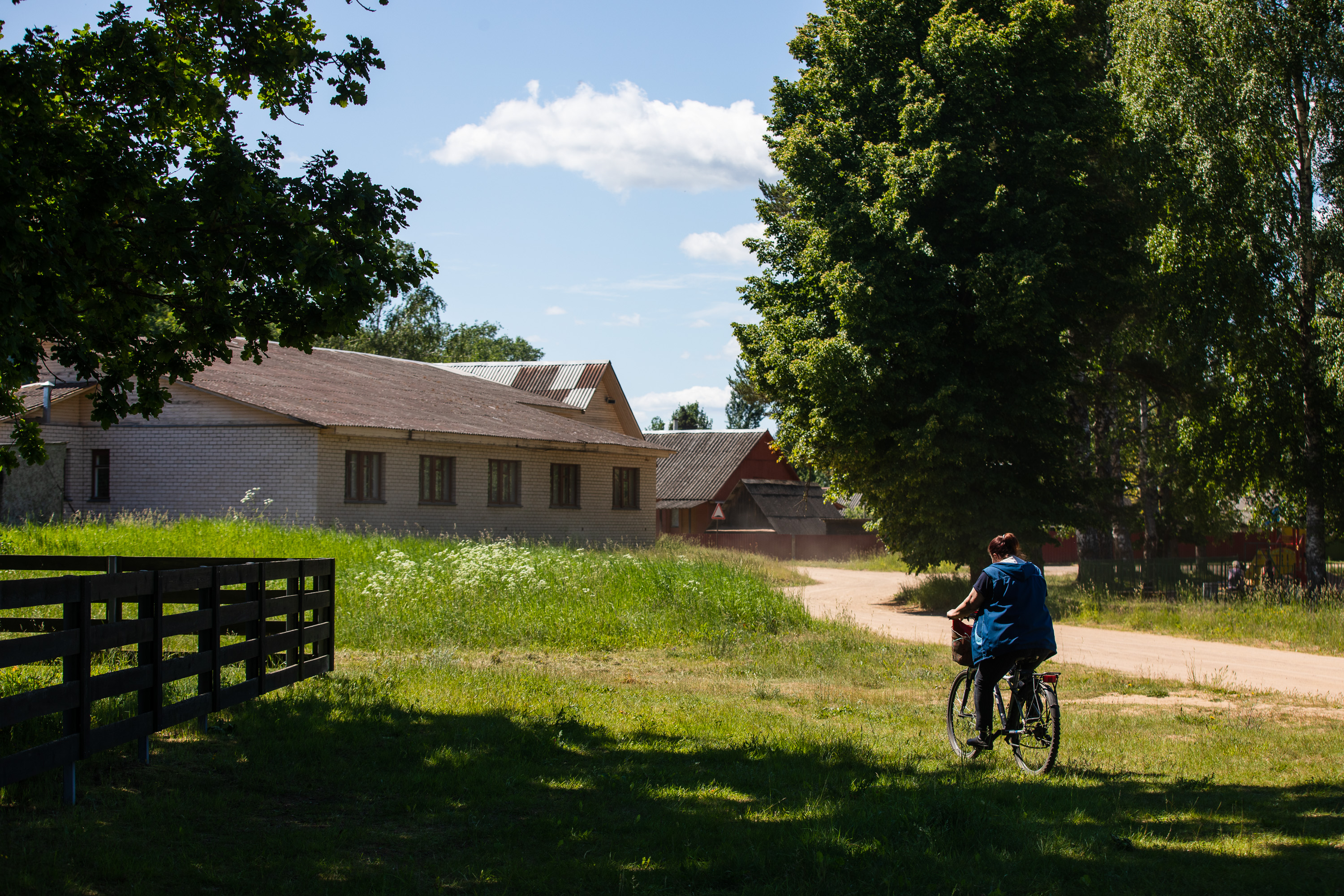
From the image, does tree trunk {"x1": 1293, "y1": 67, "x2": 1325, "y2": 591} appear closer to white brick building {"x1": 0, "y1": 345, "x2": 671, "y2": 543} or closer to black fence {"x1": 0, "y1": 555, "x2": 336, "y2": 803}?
white brick building {"x1": 0, "y1": 345, "x2": 671, "y2": 543}

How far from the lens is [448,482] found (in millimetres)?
28734

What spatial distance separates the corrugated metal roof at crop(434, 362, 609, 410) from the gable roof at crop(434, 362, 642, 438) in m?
0.02

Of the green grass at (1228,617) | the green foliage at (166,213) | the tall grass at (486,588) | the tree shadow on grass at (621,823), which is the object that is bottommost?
the green grass at (1228,617)

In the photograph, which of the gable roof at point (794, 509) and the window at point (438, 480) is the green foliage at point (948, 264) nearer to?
the window at point (438, 480)

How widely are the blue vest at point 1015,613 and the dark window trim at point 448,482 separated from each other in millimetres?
21915

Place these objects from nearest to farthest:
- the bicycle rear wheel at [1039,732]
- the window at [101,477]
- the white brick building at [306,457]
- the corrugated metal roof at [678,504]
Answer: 1. the bicycle rear wheel at [1039,732]
2. the white brick building at [306,457]
3. the window at [101,477]
4. the corrugated metal roof at [678,504]

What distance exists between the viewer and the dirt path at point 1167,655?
12.9 meters

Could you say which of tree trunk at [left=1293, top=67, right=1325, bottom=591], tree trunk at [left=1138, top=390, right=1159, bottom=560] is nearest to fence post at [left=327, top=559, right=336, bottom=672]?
tree trunk at [left=1293, top=67, right=1325, bottom=591]

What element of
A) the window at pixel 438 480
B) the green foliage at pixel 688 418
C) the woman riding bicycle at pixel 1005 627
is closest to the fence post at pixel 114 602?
the woman riding bicycle at pixel 1005 627

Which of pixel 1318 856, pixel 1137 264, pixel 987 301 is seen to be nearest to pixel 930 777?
pixel 1318 856

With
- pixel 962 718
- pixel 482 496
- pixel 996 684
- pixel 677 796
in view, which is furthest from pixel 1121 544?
pixel 677 796

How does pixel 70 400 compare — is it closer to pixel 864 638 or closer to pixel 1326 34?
pixel 864 638

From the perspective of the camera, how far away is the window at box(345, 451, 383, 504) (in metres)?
26.0

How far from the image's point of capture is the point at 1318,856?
18.5 feet
